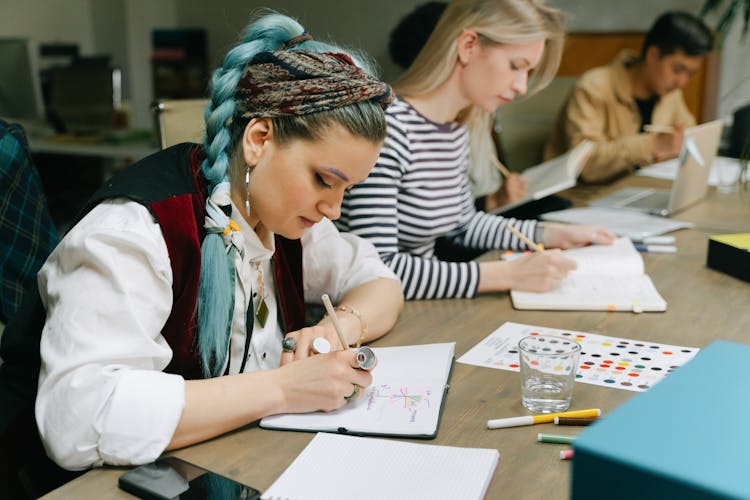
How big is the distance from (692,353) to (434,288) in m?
0.50

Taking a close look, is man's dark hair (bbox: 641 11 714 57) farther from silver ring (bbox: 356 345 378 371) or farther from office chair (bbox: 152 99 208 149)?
silver ring (bbox: 356 345 378 371)

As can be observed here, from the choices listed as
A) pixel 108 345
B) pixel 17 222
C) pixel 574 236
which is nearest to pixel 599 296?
pixel 574 236

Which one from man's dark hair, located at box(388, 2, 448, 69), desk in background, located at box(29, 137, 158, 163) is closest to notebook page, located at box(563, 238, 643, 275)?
man's dark hair, located at box(388, 2, 448, 69)

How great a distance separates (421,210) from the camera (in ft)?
5.85

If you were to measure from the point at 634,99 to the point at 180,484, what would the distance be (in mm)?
2903

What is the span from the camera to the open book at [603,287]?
4.67ft

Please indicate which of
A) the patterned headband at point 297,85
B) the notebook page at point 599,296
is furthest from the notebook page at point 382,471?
the notebook page at point 599,296

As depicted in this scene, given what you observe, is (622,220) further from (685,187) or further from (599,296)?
(599,296)

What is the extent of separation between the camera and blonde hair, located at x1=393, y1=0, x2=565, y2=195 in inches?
66.3

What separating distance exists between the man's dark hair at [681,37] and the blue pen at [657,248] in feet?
4.87

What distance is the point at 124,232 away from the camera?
953 mm

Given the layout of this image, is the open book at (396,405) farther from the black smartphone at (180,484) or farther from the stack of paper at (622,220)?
the stack of paper at (622,220)

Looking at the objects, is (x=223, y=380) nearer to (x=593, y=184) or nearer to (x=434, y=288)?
(x=434, y=288)

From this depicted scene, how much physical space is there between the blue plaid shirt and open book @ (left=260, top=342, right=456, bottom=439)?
723mm
